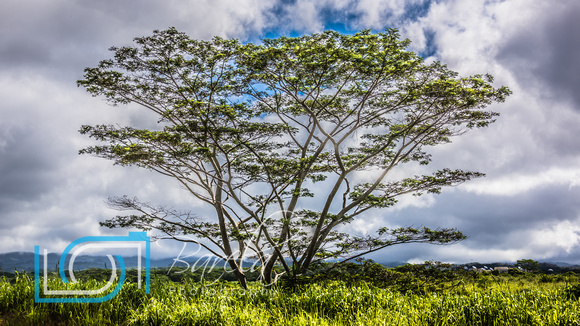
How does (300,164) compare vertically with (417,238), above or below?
above

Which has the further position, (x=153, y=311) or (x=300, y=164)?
(x=300, y=164)

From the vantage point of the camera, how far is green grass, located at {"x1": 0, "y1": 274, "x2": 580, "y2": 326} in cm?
524

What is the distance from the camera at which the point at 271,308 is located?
6.08 meters

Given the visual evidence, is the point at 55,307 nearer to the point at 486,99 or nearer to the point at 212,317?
the point at 212,317

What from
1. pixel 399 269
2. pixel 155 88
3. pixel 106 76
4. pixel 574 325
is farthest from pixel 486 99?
pixel 106 76

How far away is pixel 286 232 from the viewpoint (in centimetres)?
1133

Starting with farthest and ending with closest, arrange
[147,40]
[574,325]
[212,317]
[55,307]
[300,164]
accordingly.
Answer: [300,164] → [147,40] → [55,307] → [212,317] → [574,325]

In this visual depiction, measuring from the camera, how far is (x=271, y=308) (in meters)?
6.08

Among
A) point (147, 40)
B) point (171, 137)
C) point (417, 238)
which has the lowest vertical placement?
point (417, 238)

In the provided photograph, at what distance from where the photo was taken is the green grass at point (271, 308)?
524 centimetres

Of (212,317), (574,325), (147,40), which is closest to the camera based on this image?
(574,325)

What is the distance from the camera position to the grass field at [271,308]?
524 centimetres

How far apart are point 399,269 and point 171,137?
6.77 meters

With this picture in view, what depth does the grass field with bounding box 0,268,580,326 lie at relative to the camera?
17.2 feet
